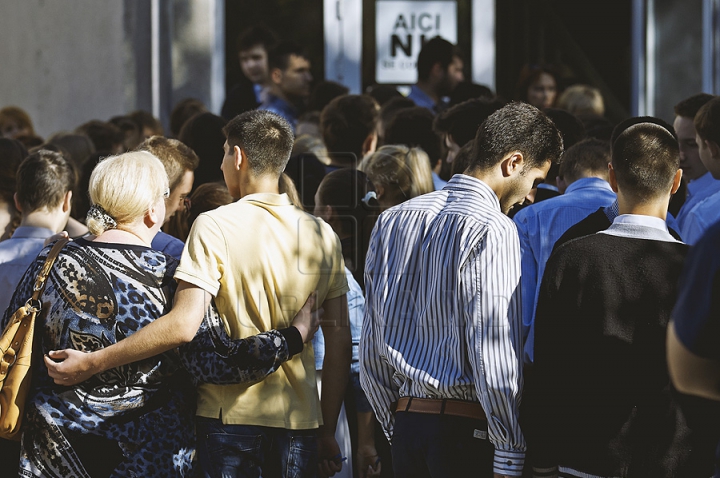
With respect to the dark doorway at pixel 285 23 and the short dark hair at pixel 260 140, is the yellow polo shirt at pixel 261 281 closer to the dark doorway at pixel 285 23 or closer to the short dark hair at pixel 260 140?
the short dark hair at pixel 260 140

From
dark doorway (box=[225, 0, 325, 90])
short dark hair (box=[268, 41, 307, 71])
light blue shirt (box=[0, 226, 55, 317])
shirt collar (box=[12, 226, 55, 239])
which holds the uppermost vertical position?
dark doorway (box=[225, 0, 325, 90])

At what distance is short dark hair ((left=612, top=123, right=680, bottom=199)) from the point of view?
348 centimetres

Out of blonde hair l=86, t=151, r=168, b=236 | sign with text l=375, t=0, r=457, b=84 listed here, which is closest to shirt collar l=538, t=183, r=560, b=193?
blonde hair l=86, t=151, r=168, b=236

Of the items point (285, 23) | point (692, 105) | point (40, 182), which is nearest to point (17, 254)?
point (40, 182)

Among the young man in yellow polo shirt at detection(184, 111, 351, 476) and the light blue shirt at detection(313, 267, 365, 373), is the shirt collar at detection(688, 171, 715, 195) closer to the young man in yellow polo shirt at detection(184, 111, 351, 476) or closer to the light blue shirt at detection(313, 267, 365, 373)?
the light blue shirt at detection(313, 267, 365, 373)

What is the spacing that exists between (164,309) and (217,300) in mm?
199

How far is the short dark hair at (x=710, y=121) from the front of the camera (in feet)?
15.3

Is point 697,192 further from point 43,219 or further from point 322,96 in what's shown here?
point 322,96

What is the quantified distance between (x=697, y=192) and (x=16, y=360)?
3.70 metres

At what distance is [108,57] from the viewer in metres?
11.1

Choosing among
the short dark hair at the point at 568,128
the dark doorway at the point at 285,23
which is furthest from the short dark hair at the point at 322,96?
the short dark hair at the point at 568,128

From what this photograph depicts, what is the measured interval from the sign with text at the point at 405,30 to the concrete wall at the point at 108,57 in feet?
6.27

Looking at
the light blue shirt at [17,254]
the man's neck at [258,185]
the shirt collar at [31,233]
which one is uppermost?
the man's neck at [258,185]

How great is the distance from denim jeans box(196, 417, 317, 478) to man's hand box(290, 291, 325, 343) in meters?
0.37
